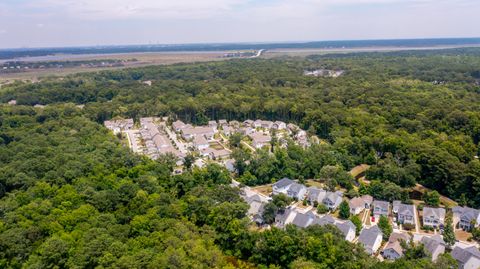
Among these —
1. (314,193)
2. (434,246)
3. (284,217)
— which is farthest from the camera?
(314,193)

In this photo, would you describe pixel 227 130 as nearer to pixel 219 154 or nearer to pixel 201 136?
pixel 201 136

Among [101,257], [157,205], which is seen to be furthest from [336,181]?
[101,257]

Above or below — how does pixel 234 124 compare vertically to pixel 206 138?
above

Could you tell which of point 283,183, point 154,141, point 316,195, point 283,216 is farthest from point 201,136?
point 283,216

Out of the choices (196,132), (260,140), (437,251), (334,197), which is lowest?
(437,251)

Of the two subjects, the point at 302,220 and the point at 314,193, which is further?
the point at 314,193

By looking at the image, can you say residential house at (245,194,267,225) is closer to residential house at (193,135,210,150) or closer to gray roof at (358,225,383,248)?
gray roof at (358,225,383,248)

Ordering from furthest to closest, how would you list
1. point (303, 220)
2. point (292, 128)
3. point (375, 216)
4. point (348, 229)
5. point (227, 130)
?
point (227, 130)
point (292, 128)
point (375, 216)
point (303, 220)
point (348, 229)

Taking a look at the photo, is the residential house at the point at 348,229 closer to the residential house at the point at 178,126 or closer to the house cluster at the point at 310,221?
the house cluster at the point at 310,221
